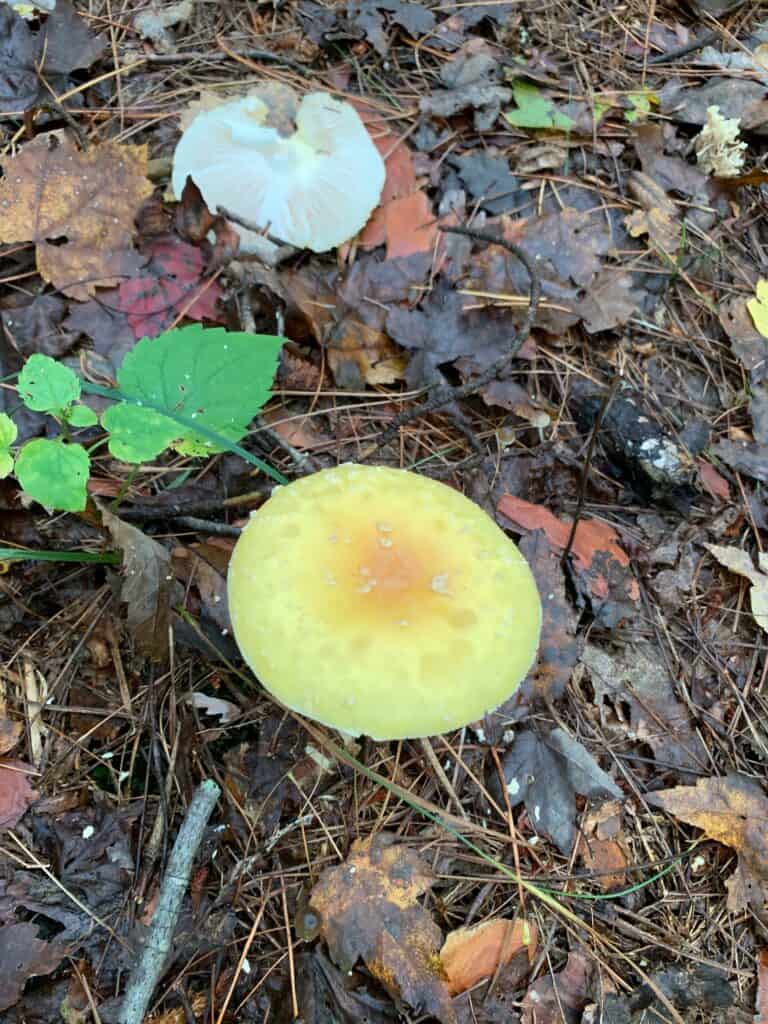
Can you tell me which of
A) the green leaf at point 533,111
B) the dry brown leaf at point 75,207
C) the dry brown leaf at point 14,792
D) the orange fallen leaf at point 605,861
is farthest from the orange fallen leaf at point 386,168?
the orange fallen leaf at point 605,861

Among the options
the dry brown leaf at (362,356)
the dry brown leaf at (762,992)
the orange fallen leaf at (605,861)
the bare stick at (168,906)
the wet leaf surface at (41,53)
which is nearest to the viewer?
the bare stick at (168,906)

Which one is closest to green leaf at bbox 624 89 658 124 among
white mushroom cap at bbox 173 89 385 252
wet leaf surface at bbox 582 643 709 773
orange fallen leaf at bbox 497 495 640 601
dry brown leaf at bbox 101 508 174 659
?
white mushroom cap at bbox 173 89 385 252

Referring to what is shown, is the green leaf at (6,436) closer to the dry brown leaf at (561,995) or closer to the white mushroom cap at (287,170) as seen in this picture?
the white mushroom cap at (287,170)

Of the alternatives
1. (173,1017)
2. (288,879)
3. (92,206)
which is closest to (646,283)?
(92,206)

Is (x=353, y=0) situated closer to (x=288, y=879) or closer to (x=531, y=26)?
(x=531, y=26)

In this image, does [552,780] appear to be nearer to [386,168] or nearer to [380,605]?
[380,605]
